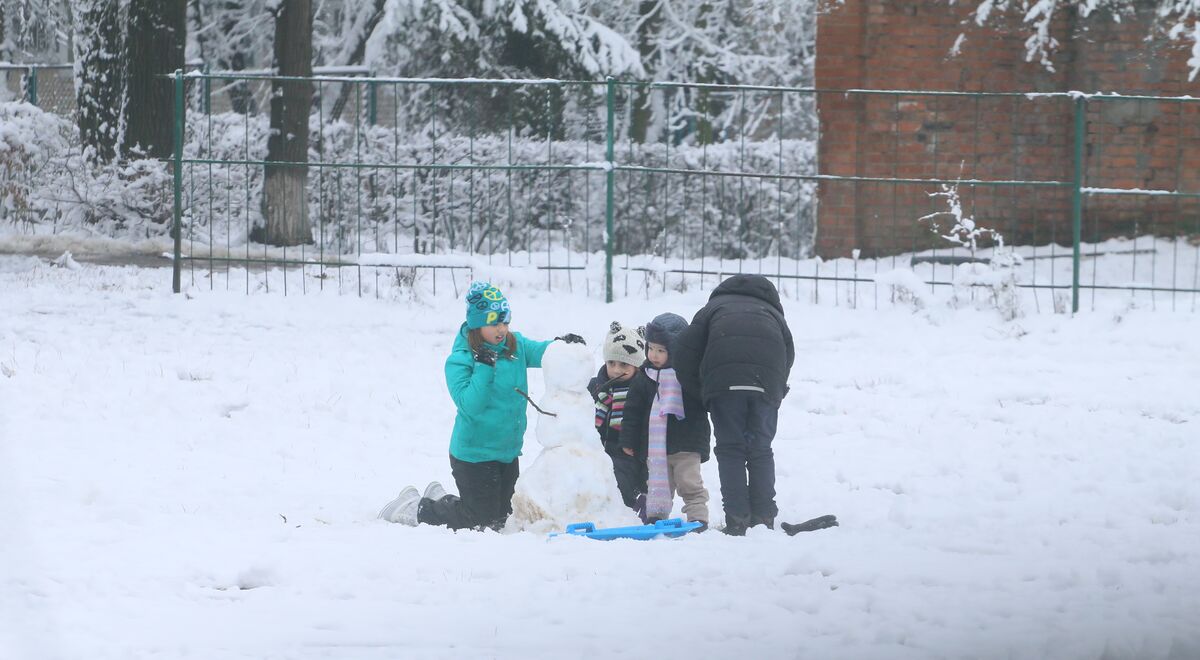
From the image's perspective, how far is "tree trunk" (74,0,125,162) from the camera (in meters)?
14.4

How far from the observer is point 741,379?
6016 mm

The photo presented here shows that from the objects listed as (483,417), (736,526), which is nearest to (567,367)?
(483,417)

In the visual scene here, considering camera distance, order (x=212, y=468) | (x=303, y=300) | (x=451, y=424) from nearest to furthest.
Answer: (x=212, y=468)
(x=451, y=424)
(x=303, y=300)

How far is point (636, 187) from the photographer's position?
578 inches

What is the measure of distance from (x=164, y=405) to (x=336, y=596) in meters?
3.93

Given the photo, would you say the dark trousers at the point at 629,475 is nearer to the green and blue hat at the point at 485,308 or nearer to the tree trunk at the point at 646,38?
the green and blue hat at the point at 485,308

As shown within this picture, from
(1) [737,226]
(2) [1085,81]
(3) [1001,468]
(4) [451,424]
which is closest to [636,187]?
(1) [737,226]

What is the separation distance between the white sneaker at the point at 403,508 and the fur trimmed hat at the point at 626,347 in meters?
0.99

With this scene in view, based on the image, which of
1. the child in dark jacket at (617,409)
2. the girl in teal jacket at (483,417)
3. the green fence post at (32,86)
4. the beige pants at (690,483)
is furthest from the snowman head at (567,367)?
the green fence post at (32,86)

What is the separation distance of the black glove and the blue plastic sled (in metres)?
0.73

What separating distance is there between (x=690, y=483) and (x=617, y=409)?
16.8 inches

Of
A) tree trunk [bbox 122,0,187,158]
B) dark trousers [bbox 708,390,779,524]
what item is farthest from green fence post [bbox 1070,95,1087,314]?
tree trunk [bbox 122,0,187,158]

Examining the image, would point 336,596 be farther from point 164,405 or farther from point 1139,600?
point 164,405

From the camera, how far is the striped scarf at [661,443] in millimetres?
6145
